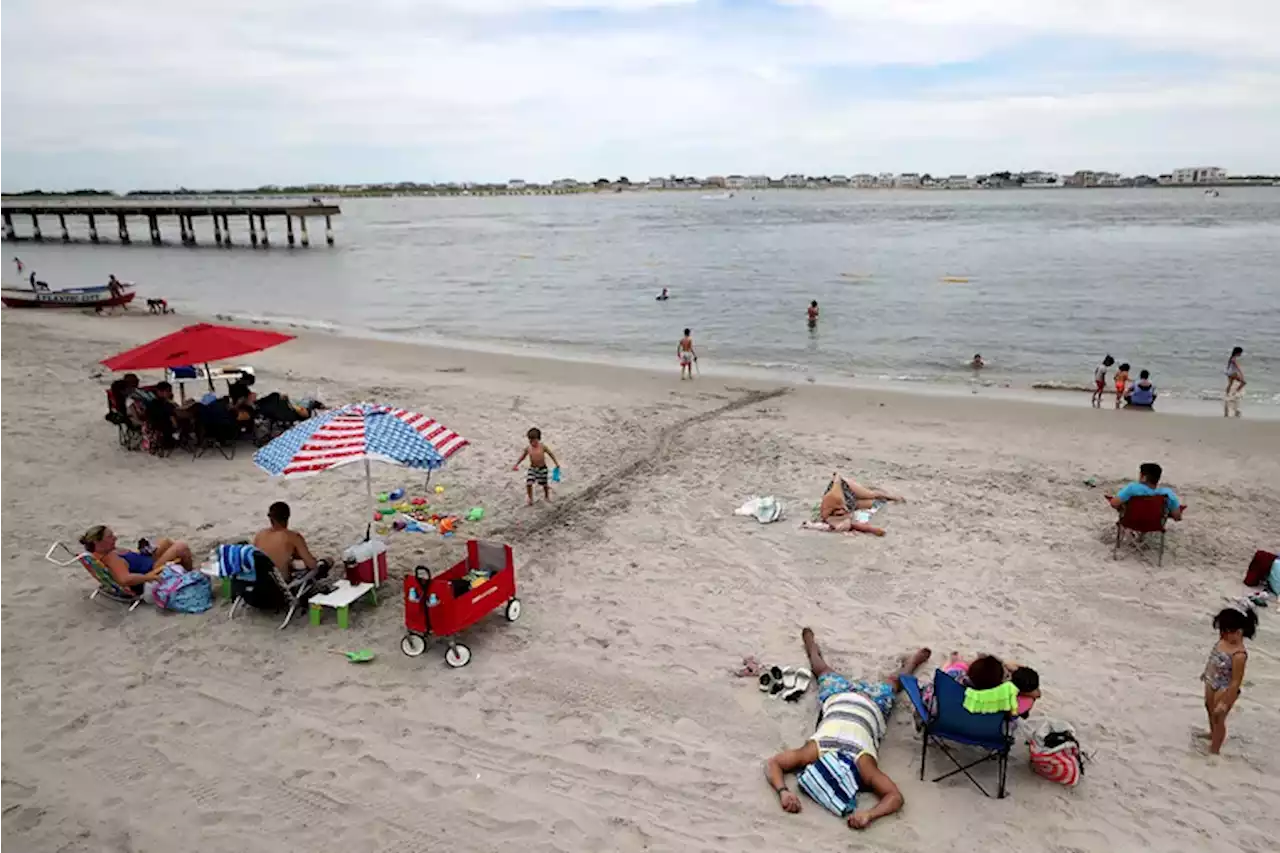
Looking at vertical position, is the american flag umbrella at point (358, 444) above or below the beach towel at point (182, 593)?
above

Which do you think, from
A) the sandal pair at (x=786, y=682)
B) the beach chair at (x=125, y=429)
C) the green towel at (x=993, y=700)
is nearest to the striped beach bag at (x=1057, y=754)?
the green towel at (x=993, y=700)

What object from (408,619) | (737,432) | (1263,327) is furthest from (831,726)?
(1263,327)

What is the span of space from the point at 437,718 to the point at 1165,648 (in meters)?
6.04

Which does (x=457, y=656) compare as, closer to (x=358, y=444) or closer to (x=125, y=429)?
(x=358, y=444)

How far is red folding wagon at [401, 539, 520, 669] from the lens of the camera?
682 cm

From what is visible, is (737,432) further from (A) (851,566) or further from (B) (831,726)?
(B) (831,726)

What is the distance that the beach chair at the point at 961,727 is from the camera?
540cm

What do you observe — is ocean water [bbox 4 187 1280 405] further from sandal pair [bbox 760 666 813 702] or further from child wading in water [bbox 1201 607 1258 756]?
child wading in water [bbox 1201 607 1258 756]

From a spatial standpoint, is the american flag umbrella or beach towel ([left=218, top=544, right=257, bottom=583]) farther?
beach towel ([left=218, top=544, right=257, bottom=583])

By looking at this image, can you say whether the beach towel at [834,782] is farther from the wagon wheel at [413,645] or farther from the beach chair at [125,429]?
the beach chair at [125,429]

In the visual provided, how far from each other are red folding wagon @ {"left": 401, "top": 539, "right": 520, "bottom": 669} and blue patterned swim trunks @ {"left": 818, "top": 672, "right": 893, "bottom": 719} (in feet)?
9.33

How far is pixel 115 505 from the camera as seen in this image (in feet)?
33.8

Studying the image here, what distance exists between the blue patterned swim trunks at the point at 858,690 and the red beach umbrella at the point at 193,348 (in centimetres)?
832

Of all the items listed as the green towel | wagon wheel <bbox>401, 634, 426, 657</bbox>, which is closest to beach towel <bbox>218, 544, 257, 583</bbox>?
wagon wheel <bbox>401, 634, 426, 657</bbox>
